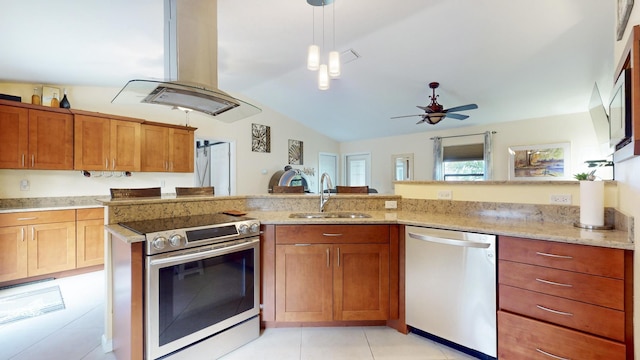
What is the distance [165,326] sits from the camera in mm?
1495

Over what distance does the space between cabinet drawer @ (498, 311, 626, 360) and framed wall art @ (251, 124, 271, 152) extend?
16.2 ft

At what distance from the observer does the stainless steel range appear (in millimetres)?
1457

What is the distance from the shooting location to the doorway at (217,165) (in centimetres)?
523

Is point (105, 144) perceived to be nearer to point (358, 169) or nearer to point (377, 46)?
point (377, 46)

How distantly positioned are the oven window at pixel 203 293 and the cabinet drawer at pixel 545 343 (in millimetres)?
1608

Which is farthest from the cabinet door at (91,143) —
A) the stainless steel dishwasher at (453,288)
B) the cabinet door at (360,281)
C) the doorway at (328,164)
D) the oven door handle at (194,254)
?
the doorway at (328,164)

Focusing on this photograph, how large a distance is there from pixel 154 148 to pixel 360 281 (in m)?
Result: 3.64

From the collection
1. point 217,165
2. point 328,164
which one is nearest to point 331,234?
point 217,165

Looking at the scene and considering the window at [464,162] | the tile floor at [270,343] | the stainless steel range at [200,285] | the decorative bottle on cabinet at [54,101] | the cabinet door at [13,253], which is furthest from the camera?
the window at [464,162]

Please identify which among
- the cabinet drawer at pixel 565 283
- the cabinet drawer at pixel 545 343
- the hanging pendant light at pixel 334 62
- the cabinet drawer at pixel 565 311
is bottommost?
the cabinet drawer at pixel 545 343

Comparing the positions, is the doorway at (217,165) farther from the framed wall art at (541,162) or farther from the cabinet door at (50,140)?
the framed wall art at (541,162)

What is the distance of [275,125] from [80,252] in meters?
3.95

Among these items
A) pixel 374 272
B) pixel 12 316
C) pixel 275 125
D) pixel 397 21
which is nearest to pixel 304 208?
pixel 374 272

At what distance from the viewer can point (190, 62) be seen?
1.89 metres
